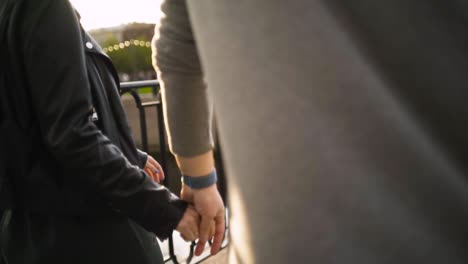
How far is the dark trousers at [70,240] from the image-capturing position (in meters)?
1.34

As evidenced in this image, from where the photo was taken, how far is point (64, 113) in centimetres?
126

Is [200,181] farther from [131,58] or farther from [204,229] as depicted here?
[131,58]

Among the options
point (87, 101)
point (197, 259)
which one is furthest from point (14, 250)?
point (197, 259)

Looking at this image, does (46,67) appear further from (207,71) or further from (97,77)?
(207,71)

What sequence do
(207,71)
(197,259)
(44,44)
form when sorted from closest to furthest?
(207,71) → (44,44) → (197,259)

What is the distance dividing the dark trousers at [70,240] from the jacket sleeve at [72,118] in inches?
5.3

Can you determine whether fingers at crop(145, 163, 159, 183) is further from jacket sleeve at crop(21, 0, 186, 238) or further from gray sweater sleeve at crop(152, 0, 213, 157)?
gray sweater sleeve at crop(152, 0, 213, 157)

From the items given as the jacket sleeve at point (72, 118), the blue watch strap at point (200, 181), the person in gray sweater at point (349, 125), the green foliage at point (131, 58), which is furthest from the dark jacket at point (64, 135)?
the green foliage at point (131, 58)

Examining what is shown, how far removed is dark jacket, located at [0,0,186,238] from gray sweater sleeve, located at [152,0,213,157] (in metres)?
0.26

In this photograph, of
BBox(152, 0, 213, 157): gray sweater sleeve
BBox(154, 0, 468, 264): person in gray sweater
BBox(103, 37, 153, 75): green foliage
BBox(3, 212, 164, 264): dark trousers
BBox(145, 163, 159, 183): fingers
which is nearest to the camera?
BBox(154, 0, 468, 264): person in gray sweater

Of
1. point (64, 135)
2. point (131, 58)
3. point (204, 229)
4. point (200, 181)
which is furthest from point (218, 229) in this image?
point (131, 58)

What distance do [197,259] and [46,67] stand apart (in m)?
2.51

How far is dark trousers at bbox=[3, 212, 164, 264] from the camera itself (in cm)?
134

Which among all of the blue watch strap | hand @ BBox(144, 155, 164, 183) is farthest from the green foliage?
the blue watch strap
